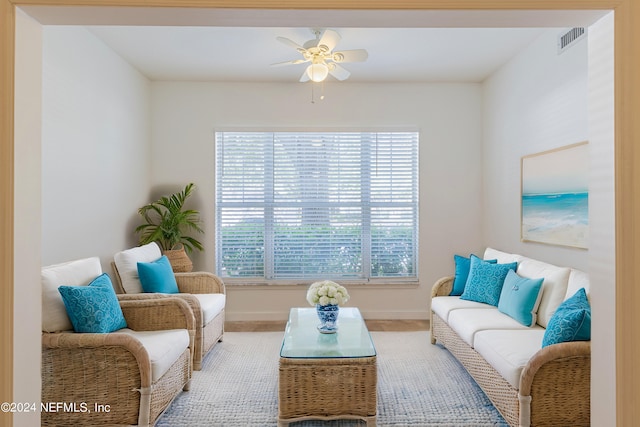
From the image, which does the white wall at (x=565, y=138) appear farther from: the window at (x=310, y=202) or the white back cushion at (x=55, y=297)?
the white back cushion at (x=55, y=297)

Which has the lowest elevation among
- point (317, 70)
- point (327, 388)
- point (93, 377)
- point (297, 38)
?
point (327, 388)

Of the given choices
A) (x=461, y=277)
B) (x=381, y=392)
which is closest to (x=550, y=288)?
(x=461, y=277)

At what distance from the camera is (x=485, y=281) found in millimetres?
Answer: 3580

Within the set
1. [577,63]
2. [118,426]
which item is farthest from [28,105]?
[577,63]

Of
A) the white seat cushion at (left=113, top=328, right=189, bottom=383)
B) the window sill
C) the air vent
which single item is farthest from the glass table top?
the air vent

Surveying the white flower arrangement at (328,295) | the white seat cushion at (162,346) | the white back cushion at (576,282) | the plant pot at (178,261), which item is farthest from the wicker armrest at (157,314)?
the white back cushion at (576,282)

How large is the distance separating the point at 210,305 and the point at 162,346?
1.04m

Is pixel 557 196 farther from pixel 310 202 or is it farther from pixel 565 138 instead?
pixel 310 202

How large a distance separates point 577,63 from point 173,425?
383cm

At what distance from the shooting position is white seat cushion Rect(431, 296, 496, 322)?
3529mm

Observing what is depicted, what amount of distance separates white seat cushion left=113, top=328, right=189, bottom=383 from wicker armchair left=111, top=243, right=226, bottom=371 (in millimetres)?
376

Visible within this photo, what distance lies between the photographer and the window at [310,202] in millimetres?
4988

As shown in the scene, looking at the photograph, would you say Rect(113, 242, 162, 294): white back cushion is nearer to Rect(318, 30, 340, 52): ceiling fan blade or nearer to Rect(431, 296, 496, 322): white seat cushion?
Rect(318, 30, 340, 52): ceiling fan blade

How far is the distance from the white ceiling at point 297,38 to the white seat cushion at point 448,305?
7.18 feet
